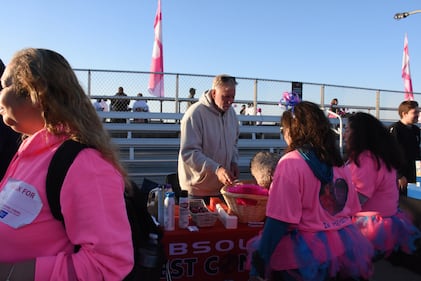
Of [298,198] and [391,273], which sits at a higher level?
[298,198]

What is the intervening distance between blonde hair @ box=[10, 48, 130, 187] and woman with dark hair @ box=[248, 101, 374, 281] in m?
1.04

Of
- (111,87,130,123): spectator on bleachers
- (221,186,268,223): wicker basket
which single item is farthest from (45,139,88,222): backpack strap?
(111,87,130,123): spectator on bleachers

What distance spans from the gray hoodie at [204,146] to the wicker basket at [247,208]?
0.60 meters

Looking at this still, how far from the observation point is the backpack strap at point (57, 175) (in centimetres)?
100

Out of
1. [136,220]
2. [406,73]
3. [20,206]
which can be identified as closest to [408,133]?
[136,220]

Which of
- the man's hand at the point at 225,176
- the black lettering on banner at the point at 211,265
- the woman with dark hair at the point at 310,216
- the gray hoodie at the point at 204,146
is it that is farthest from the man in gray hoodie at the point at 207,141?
the woman with dark hair at the point at 310,216

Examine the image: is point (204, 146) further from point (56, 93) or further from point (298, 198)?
point (56, 93)

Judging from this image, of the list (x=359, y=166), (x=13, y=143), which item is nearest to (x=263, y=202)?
(x=359, y=166)

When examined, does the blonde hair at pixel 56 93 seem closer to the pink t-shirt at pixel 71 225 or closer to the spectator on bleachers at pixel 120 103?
the pink t-shirt at pixel 71 225

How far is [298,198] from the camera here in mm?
1895

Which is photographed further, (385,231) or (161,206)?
(385,231)

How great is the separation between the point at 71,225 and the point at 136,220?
0.33 meters

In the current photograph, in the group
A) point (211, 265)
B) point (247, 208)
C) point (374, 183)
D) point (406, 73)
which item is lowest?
point (211, 265)

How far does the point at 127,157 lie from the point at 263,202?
6.09 m
